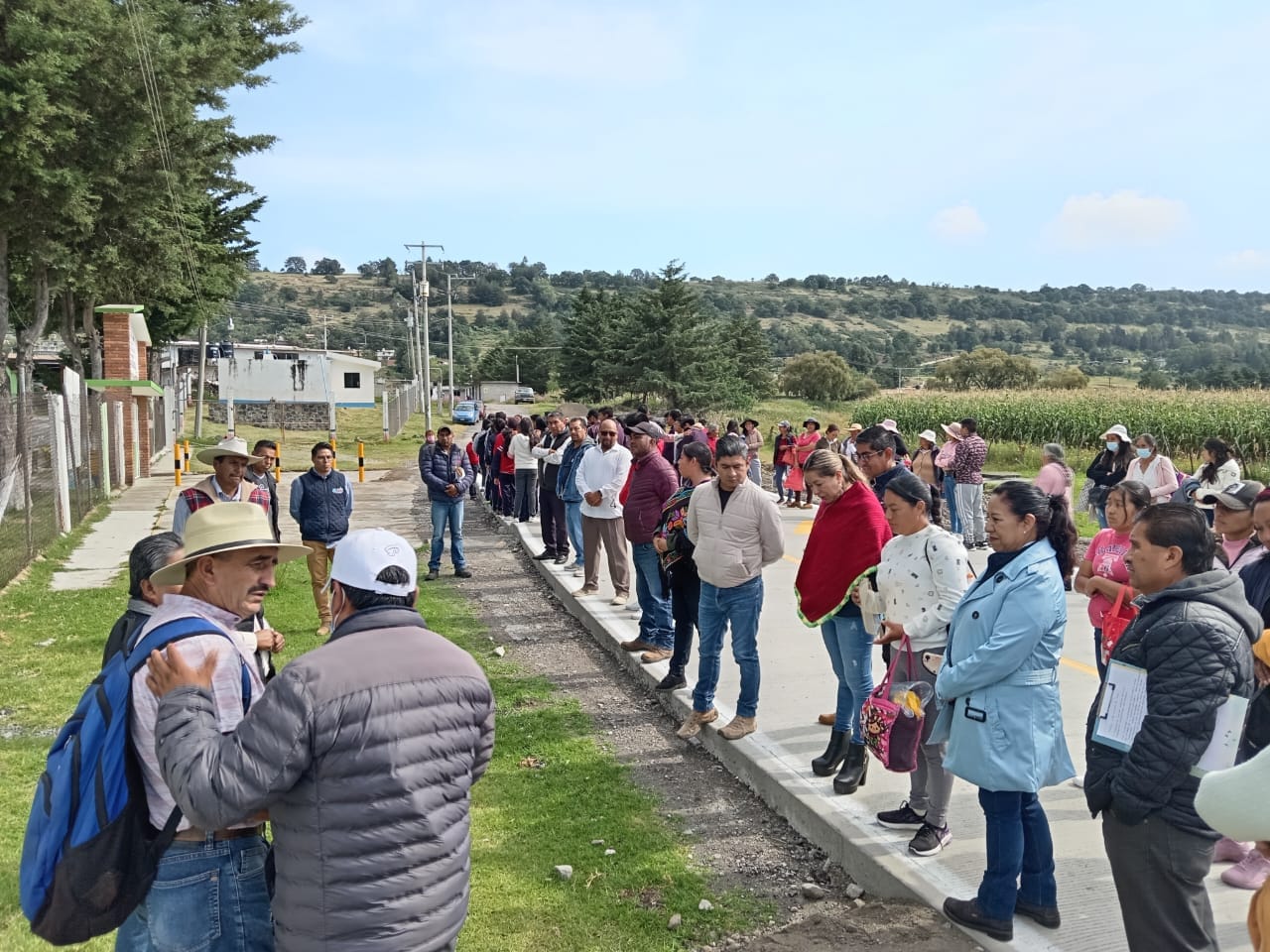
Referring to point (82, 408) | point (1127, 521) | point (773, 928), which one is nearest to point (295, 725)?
point (773, 928)

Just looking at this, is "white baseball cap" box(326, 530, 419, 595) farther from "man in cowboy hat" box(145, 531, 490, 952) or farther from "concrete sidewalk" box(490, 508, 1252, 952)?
"concrete sidewalk" box(490, 508, 1252, 952)

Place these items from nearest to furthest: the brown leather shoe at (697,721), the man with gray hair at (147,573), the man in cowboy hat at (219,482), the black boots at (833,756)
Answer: the man with gray hair at (147,573), the black boots at (833,756), the brown leather shoe at (697,721), the man in cowboy hat at (219,482)

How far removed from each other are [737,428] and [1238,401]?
819 inches

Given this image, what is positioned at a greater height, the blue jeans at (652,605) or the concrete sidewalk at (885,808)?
the blue jeans at (652,605)

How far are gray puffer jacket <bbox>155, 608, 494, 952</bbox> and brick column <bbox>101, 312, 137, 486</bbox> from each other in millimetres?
24500

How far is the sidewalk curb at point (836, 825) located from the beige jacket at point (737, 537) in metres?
1.06

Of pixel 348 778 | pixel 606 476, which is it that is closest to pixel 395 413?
pixel 606 476

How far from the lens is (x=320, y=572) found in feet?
32.2

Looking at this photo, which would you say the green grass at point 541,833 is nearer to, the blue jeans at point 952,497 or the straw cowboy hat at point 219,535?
the straw cowboy hat at point 219,535

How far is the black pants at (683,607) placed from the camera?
24.5 ft

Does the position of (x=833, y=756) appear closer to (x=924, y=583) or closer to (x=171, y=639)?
(x=924, y=583)

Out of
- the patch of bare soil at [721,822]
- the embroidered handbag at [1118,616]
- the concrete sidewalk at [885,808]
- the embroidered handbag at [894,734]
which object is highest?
the embroidered handbag at [1118,616]

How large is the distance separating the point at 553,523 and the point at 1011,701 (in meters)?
9.98

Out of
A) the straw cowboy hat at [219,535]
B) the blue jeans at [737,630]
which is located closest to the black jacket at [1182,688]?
the straw cowboy hat at [219,535]
